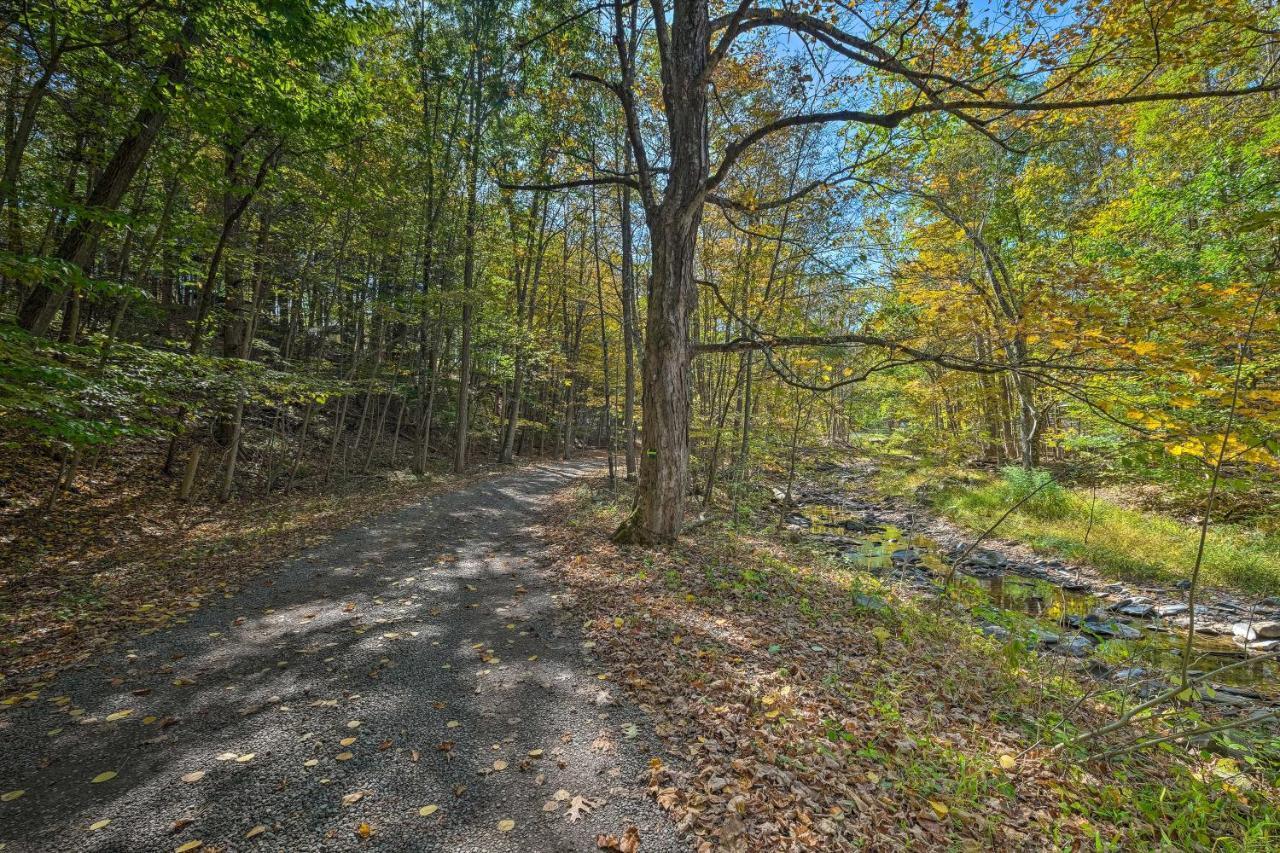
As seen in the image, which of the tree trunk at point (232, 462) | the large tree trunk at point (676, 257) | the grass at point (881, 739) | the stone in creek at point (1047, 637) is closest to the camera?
the grass at point (881, 739)

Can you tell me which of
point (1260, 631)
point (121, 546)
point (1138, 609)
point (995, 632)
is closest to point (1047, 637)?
point (995, 632)

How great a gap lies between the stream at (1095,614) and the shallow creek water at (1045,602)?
18 millimetres

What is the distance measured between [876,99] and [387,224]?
12.0m

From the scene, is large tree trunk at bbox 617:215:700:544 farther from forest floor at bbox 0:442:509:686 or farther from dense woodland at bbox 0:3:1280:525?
forest floor at bbox 0:442:509:686

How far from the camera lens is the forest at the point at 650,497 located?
9.82 feet

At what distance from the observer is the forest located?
2992 mm

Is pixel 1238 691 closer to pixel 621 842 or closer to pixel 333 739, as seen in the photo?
pixel 621 842

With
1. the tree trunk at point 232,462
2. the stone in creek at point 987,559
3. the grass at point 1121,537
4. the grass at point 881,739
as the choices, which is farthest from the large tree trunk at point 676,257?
the stone in creek at point 987,559

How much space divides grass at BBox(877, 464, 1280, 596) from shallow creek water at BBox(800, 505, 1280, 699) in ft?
4.81

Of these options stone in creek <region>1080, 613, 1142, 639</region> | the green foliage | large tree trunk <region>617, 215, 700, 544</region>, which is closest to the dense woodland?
large tree trunk <region>617, 215, 700, 544</region>

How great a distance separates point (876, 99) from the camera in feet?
25.3

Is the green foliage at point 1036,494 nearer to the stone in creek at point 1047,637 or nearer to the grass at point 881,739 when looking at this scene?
the stone in creek at point 1047,637

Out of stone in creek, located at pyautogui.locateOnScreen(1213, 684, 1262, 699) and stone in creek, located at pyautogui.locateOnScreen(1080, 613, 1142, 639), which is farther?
stone in creek, located at pyautogui.locateOnScreen(1080, 613, 1142, 639)

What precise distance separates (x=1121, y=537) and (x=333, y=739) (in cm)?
1537
